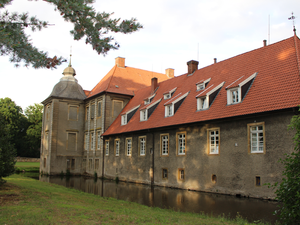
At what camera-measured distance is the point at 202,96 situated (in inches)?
790

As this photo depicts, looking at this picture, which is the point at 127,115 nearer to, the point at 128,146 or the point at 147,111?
the point at 128,146

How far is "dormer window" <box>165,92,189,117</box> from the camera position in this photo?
22.6 meters

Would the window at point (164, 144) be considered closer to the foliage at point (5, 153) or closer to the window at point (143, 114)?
the window at point (143, 114)

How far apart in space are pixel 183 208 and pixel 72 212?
5.19 m

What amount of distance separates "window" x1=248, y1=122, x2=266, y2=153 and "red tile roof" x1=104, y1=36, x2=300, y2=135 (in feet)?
2.78

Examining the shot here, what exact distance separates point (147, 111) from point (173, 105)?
3.80 meters

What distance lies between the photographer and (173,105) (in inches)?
891

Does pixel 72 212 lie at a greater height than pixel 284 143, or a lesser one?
lesser

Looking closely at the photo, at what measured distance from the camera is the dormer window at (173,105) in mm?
22641

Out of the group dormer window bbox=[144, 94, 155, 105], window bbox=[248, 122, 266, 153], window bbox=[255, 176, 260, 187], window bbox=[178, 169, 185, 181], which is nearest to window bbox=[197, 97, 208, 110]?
window bbox=[248, 122, 266, 153]

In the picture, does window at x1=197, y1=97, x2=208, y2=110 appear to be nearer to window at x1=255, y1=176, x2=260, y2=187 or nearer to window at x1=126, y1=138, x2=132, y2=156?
window at x1=255, y1=176, x2=260, y2=187

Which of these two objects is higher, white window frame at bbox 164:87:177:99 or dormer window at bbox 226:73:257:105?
white window frame at bbox 164:87:177:99

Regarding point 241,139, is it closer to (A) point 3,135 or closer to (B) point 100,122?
(A) point 3,135

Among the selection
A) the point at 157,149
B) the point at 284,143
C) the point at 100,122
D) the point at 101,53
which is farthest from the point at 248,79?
the point at 100,122
